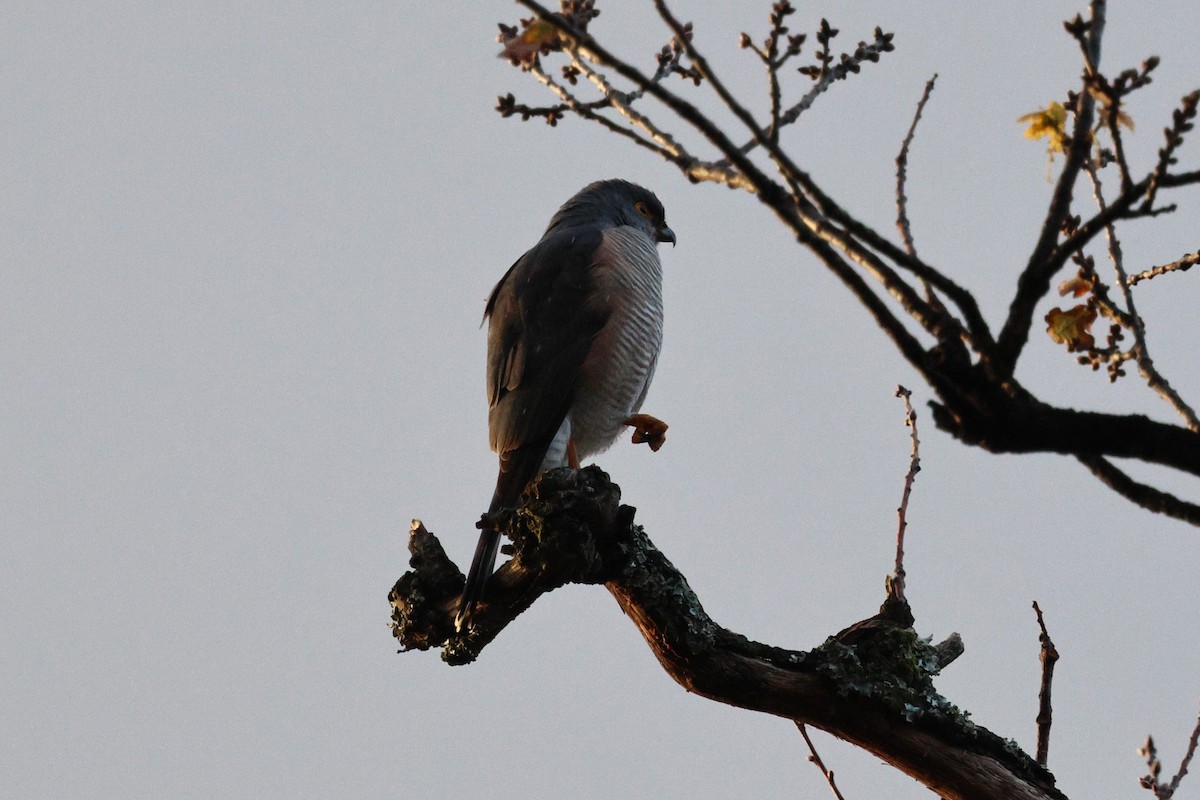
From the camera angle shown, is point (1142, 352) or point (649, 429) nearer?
point (1142, 352)

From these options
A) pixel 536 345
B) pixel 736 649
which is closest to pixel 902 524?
pixel 736 649

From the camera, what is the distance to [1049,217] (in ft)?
6.06

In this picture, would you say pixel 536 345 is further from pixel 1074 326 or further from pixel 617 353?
pixel 1074 326

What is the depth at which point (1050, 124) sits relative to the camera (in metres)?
2.57

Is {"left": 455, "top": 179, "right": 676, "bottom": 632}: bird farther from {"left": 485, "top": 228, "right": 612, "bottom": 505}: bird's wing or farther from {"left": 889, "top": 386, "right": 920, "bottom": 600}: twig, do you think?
{"left": 889, "top": 386, "right": 920, "bottom": 600}: twig

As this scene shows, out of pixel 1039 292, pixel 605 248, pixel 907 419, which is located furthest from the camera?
pixel 605 248

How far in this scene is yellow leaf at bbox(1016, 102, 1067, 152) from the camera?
256 cm

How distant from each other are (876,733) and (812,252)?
2043 mm

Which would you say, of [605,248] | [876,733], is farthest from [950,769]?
[605,248]

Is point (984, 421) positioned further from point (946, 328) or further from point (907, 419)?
point (907, 419)

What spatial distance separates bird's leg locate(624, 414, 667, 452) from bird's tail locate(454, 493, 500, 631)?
1.67 metres

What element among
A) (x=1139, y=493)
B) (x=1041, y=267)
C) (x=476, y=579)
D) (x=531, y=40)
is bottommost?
(x=1139, y=493)

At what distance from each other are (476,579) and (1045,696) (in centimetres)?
167

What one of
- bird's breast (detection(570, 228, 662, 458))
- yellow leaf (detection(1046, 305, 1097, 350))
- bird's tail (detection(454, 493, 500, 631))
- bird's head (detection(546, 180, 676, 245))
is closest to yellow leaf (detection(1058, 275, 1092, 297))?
yellow leaf (detection(1046, 305, 1097, 350))
